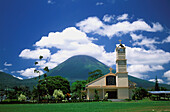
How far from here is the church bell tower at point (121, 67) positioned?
2195 inches

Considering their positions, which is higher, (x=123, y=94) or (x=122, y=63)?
(x=122, y=63)

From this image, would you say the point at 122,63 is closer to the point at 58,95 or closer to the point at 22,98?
the point at 58,95

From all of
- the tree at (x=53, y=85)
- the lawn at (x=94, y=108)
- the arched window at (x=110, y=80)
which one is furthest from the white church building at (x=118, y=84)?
the lawn at (x=94, y=108)

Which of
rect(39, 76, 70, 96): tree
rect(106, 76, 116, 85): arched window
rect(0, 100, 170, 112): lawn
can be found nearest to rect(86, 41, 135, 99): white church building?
rect(106, 76, 116, 85): arched window

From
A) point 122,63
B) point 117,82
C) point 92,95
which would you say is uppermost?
point 122,63

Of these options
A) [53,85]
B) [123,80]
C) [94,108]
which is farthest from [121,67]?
[94,108]

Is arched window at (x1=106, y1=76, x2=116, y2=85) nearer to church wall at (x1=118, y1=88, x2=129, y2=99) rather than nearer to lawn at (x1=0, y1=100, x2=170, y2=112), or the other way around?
church wall at (x1=118, y1=88, x2=129, y2=99)

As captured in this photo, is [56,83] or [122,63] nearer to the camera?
[122,63]

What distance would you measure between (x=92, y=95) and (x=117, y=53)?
13314 mm

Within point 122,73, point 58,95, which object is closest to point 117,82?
point 122,73

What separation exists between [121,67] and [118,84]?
15.0ft

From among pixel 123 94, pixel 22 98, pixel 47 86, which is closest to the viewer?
pixel 22 98

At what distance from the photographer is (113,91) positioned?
58.7 metres

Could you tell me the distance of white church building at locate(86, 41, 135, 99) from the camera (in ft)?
182
